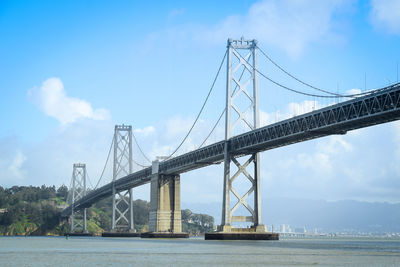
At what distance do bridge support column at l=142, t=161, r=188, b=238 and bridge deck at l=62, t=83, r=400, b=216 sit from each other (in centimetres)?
821

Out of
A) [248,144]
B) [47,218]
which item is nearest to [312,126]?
[248,144]

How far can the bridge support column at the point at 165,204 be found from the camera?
80.1 m

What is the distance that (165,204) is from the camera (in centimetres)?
8075

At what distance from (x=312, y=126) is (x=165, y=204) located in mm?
37085

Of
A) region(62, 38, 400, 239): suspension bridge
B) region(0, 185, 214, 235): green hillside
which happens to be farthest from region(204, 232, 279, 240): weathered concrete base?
region(0, 185, 214, 235): green hillside

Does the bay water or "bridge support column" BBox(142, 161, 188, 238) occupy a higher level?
"bridge support column" BBox(142, 161, 188, 238)

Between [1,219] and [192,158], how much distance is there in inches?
3949

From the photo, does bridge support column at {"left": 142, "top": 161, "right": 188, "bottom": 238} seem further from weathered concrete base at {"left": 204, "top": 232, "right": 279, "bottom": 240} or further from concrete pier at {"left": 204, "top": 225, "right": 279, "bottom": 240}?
weathered concrete base at {"left": 204, "top": 232, "right": 279, "bottom": 240}

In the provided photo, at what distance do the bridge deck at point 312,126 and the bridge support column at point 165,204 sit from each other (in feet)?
26.9

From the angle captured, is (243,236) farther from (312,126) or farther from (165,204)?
(165,204)

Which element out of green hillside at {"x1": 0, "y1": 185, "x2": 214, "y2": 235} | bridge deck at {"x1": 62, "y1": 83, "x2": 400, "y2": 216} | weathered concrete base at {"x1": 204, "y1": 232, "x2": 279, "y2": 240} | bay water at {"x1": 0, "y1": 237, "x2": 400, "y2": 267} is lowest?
bay water at {"x1": 0, "y1": 237, "x2": 400, "y2": 267}

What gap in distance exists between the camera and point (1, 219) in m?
157

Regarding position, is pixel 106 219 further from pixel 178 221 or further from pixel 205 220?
pixel 178 221

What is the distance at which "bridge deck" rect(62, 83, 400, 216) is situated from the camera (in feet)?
130
